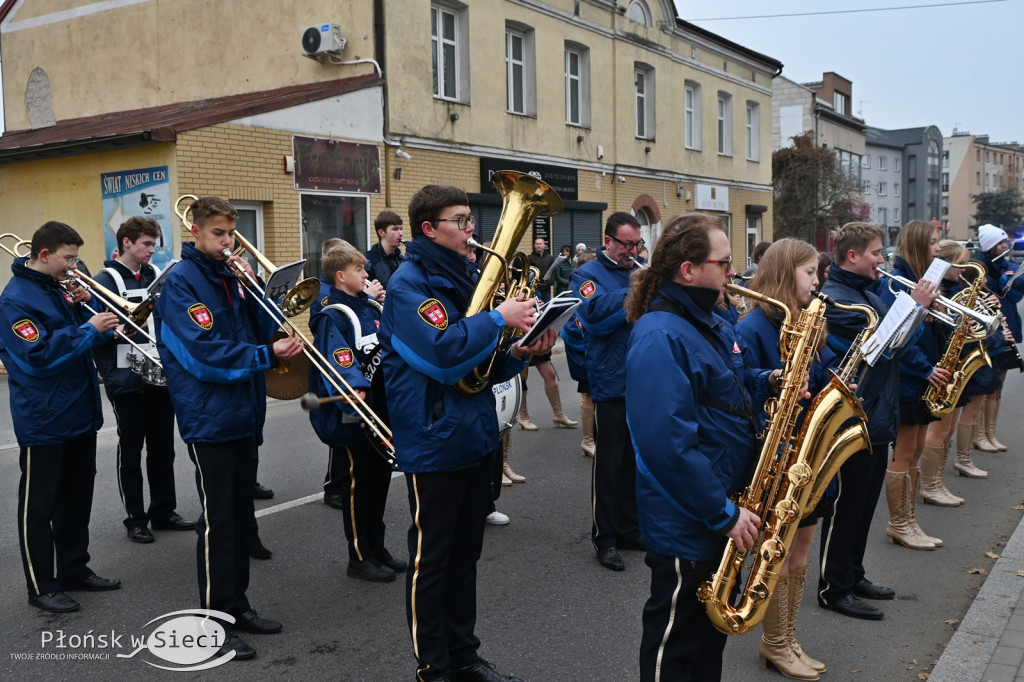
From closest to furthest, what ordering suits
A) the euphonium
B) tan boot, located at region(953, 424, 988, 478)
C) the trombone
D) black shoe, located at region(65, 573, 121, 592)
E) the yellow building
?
the euphonium
the trombone
black shoe, located at region(65, 573, 121, 592)
tan boot, located at region(953, 424, 988, 478)
the yellow building

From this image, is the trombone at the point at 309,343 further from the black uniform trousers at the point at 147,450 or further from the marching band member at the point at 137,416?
the black uniform trousers at the point at 147,450

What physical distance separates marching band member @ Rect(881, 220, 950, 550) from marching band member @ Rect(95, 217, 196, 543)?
477cm

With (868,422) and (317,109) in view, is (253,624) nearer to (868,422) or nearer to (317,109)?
(868,422)

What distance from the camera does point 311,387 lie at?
554cm

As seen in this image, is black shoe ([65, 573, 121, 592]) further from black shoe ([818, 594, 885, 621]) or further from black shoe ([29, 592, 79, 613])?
black shoe ([818, 594, 885, 621])

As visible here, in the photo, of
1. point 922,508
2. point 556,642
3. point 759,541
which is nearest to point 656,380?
point 759,541

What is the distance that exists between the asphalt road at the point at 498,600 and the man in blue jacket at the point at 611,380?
0.21 meters

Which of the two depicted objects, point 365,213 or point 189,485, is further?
point 365,213

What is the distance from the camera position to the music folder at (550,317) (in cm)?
363

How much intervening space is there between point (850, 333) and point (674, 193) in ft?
65.9

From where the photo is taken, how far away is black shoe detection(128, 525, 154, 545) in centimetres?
599

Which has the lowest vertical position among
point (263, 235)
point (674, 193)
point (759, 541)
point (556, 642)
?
point (556, 642)

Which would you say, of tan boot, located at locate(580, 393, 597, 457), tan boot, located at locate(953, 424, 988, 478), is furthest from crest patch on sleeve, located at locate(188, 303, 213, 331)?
tan boot, located at locate(953, 424, 988, 478)

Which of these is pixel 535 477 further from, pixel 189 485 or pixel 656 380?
pixel 656 380
